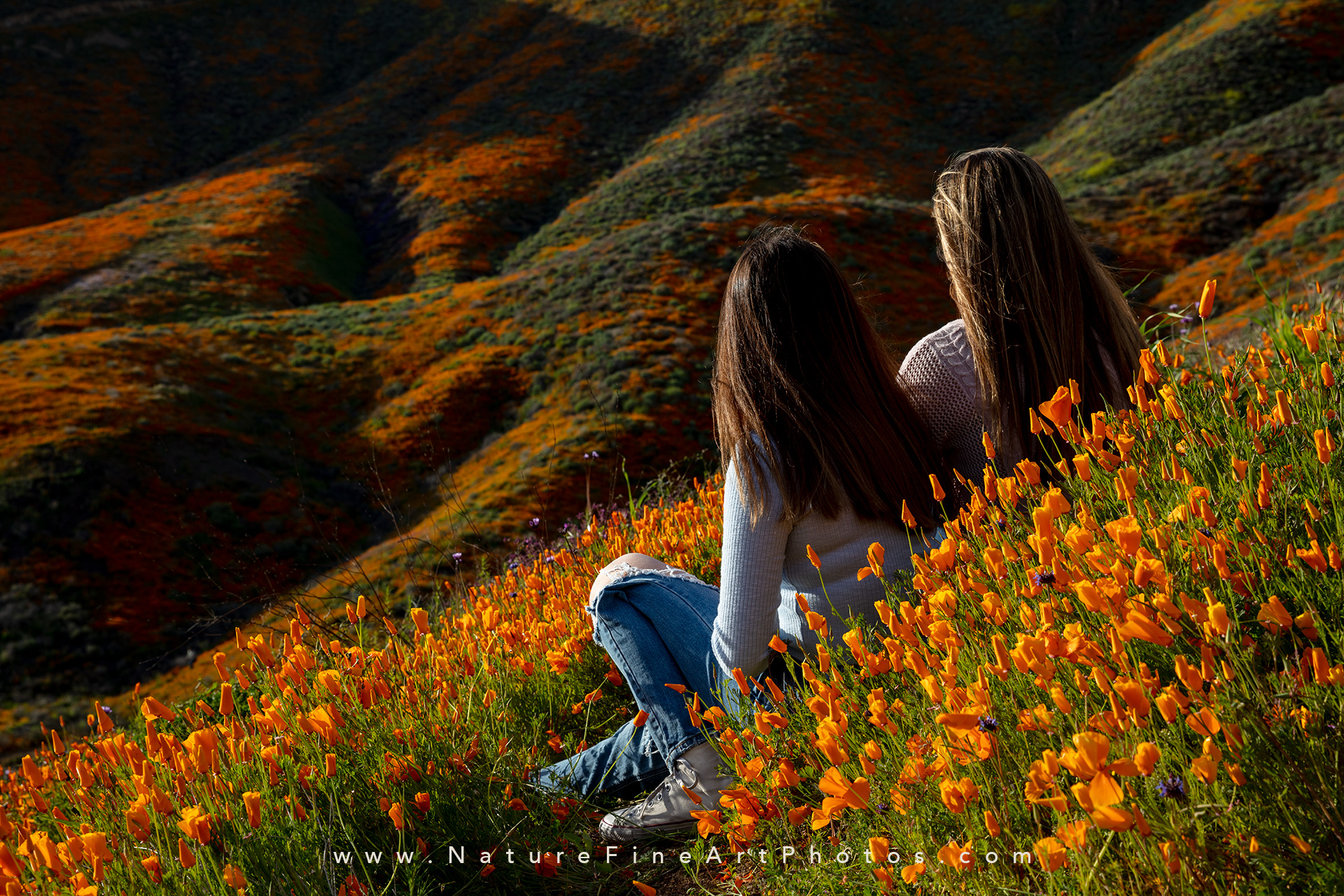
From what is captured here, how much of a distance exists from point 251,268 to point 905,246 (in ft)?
61.5

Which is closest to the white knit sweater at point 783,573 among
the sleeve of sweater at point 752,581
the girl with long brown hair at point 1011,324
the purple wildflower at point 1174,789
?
the sleeve of sweater at point 752,581

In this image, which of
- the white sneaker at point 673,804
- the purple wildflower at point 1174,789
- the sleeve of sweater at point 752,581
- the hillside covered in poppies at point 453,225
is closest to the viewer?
the purple wildflower at point 1174,789

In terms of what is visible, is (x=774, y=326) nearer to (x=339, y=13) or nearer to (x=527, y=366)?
(x=527, y=366)

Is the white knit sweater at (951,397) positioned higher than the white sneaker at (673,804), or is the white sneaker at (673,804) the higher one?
the white knit sweater at (951,397)

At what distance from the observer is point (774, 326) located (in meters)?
2.09

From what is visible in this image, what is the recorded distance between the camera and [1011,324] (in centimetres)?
222

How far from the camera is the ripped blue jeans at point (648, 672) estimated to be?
2.23 meters

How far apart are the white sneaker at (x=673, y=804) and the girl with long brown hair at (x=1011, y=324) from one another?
1.04 metres

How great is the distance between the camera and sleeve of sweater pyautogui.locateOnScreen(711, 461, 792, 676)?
1941 millimetres

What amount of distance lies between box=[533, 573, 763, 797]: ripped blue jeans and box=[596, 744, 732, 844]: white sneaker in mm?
85

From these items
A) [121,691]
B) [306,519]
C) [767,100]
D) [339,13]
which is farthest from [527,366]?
[339,13]

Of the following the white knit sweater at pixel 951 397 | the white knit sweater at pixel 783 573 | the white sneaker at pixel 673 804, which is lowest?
the white sneaker at pixel 673 804

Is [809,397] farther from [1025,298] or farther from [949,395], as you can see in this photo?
[1025,298]

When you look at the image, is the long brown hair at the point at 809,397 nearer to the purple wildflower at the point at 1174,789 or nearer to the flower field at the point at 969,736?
the flower field at the point at 969,736
